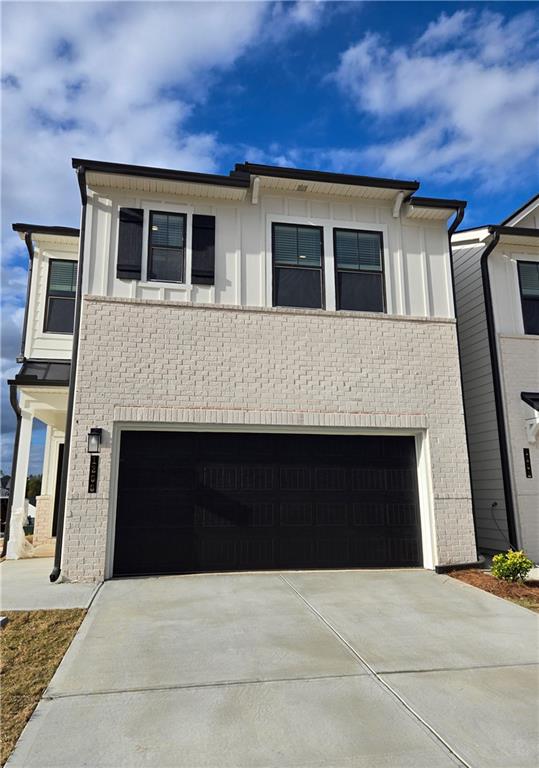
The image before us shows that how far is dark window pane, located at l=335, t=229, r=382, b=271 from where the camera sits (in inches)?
385

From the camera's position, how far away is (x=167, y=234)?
30.3 feet

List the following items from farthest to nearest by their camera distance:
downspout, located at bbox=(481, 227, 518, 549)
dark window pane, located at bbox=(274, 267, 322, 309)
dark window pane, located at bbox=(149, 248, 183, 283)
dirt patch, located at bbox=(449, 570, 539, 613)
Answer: downspout, located at bbox=(481, 227, 518, 549) → dark window pane, located at bbox=(274, 267, 322, 309) → dark window pane, located at bbox=(149, 248, 183, 283) → dirt patch, located at bbox=(449, 570, 539, 613)

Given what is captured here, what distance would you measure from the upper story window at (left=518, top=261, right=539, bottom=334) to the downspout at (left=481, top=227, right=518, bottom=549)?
0.82 m

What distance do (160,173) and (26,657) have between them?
24.8ft

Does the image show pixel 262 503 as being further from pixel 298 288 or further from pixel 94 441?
pixel 298 288

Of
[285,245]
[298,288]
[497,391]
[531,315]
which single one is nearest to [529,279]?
[531,315]

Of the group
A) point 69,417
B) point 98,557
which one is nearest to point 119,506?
point 98,557

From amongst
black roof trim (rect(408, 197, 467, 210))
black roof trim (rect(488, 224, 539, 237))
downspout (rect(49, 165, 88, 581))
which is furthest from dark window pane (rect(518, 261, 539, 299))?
downspout (rect(49, 165, 88, 581))

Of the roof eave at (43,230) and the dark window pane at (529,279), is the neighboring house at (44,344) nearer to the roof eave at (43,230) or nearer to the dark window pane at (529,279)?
the roof eave at (43,230)

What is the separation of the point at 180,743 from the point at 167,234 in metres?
8.01

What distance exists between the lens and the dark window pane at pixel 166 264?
9070 mm

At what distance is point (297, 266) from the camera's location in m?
9.60

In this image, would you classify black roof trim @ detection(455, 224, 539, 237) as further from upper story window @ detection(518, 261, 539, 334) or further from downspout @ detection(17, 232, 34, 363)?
downspout @ detection(17, 232, 34, 363)

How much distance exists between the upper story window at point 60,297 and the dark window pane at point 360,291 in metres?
5.77
